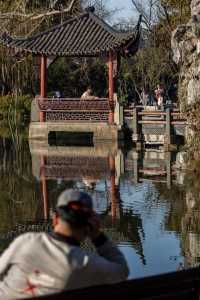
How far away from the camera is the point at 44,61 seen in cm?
2786

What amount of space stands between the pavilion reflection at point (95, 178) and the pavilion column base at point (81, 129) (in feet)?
2.44

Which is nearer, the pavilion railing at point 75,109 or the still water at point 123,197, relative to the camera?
the still water at point 123,197

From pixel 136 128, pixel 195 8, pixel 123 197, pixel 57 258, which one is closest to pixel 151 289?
pixel 57 258

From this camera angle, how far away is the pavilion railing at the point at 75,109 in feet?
85.8

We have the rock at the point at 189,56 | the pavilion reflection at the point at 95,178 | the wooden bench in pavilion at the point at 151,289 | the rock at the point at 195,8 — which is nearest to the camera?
the wooden bench in pavilion at the point at 151,289

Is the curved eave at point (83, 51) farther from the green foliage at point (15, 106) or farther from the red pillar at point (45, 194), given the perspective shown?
the red pillar at point (45, 194)

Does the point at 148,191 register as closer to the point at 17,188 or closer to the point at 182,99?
the point at 17,188

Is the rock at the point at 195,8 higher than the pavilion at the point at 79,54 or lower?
higher

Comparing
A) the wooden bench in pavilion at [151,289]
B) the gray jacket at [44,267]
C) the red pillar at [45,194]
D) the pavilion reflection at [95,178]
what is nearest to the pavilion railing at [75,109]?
the pavilion reflection at [95,178]

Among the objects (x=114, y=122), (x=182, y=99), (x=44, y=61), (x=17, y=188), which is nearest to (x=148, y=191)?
(x=17, y=188)

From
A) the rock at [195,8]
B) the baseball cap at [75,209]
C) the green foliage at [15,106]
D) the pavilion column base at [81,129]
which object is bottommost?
the pavilion column base at [81,129]

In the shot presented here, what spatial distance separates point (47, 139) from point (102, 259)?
23.1 meters

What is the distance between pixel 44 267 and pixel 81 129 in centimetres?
2259

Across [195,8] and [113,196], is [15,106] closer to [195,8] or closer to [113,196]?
[195,8]
